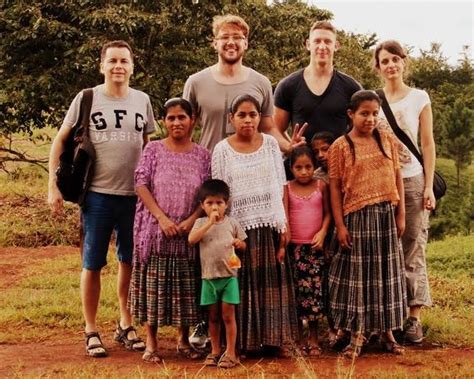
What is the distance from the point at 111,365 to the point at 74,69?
6555mm

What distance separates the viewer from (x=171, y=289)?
4.39 m

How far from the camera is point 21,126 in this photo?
37.6 ft

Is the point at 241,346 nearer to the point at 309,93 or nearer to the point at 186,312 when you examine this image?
the point at 186,312

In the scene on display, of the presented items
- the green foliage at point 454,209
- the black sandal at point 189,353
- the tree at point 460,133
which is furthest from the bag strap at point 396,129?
the tree at point 460,133

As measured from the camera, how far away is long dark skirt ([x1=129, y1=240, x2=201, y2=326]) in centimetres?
438

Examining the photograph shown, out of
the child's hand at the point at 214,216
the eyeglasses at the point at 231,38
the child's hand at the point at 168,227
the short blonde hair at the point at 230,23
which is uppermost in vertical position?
the short blonde hair at the point at 230,23

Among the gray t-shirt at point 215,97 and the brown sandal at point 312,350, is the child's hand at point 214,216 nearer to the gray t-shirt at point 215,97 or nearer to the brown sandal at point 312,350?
the gray t-shirt at point 215,97

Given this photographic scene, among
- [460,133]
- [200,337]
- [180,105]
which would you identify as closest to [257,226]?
[180,105]

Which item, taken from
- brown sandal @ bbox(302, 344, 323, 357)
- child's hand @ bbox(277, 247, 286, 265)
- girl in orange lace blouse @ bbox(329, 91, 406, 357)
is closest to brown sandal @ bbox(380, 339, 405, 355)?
girl in orange lace blouse @ bbox(329, 91, 406, 357)

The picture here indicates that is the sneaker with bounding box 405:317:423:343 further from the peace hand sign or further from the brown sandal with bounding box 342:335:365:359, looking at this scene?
the peace hand sign

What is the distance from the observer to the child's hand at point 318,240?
451 centimetres

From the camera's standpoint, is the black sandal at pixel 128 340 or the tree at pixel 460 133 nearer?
the black sandal at pixel 128 340

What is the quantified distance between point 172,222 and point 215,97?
3.04 ft

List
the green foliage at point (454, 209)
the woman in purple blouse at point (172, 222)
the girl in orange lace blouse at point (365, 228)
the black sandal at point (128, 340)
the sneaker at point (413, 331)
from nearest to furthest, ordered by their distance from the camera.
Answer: the woman in purple blouse at point (172, 222), the girl in orange lace blouse at point (365, 228), the black sandal at point (128, 340), the sneaker at point (413, 331), the green foliage at point (454, 209)
